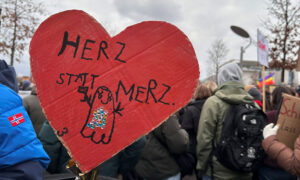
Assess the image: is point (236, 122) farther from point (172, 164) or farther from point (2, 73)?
point (2, 73)

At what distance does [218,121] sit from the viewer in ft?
7.56

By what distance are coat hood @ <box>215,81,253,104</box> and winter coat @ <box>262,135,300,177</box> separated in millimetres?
449

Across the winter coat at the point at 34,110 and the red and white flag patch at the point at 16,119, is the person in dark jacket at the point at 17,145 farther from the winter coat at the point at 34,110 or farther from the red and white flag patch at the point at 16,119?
the winter coat at the point at 34,110

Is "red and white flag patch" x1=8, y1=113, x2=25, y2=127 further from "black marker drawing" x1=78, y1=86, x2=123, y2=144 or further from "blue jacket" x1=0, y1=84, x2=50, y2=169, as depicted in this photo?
"black marker drawing" x1=78, y1=86, x2=123, y2=144

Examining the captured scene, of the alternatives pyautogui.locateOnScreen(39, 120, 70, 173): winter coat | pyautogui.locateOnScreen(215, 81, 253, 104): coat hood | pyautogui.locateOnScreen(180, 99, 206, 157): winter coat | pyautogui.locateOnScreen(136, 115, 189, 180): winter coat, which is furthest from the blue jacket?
pyautogui.locateOnScreen(180, 99, 206, 157): winter coat

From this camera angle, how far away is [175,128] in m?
2.11

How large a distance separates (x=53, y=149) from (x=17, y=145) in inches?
47.8

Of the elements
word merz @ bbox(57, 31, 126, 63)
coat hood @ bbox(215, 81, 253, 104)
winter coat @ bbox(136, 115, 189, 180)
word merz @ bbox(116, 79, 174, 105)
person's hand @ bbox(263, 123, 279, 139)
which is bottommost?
winter coat @ bbox(136, 115, 189, 180)

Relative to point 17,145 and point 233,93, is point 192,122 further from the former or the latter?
point 17,145

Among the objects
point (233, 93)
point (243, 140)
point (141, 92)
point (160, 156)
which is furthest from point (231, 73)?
point (141, 92)

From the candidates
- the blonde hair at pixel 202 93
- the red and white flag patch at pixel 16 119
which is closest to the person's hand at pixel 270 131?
the blonde hair at pixel 202 93

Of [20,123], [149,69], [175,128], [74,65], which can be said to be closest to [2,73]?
[20,123]

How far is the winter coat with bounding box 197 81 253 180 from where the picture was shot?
2.22 metres

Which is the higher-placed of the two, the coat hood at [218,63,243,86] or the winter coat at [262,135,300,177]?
the coat hood at [218,63,243,86]
